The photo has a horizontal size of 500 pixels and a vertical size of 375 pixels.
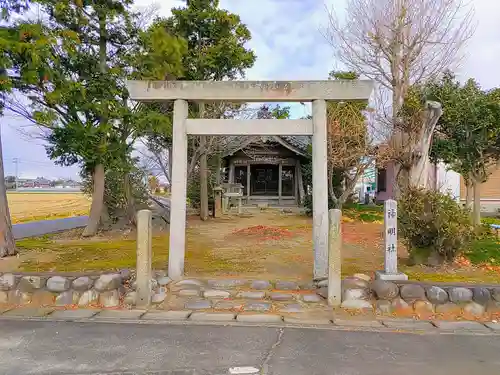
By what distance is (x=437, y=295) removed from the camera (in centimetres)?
599

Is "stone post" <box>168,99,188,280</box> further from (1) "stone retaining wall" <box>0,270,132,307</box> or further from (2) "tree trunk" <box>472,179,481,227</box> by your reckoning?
(2) "tree trunk" <box>472,179,481,227</box>

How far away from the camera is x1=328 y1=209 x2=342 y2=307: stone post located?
6.11 m

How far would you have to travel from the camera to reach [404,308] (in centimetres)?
600

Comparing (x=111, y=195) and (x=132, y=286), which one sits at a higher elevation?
(x=111, y=195)

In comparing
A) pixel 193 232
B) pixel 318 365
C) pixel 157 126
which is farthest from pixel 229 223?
pixel 318 365

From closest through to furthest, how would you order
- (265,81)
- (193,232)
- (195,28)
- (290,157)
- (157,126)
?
(265,81) < (157,126) < (193,232) < (195,28) < (290,157)

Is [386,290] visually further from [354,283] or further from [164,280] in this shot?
[164,280]

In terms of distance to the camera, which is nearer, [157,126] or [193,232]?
[157,126]

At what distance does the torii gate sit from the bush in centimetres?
192

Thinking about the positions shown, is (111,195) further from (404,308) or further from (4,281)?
(404,308)

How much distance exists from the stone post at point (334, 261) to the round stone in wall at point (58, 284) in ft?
13.3

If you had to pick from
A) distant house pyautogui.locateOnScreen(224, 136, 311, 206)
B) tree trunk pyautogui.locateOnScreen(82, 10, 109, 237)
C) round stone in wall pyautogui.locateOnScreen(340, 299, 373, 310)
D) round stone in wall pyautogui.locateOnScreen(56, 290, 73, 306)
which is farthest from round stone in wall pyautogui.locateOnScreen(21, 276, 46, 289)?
distant house pyautogui.locateOnScreen(224, 136, 311, 206)

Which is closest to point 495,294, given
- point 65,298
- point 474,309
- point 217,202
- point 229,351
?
point 474,309

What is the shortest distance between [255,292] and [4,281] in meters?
3.96
